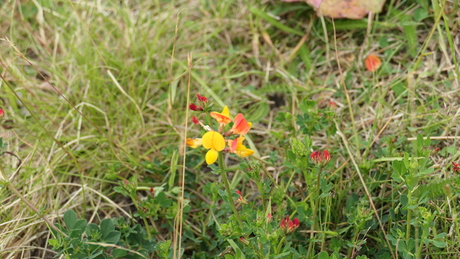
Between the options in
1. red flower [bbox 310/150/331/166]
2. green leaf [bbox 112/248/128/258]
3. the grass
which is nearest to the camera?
red flower [bbox 310/150/331/166]

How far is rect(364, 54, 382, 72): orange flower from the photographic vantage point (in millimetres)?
2494

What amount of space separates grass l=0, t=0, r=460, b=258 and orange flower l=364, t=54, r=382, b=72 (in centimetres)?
3

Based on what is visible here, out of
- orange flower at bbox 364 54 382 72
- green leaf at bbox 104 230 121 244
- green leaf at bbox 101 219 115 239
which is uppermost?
orange flower at bbox 364 54 382 72

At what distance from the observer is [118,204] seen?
2229 mm

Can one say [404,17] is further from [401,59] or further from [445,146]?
[445,146]

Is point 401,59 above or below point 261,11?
below

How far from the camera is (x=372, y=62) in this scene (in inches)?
99.1

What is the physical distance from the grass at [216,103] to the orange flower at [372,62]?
0.03m

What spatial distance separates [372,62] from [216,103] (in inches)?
33.5

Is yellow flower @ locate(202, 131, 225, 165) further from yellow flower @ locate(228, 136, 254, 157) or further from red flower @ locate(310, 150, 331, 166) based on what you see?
red flower @ locate(310, 150, 331, 166)

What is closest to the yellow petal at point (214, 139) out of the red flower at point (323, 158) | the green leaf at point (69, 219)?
the red flower at point (323, 158)

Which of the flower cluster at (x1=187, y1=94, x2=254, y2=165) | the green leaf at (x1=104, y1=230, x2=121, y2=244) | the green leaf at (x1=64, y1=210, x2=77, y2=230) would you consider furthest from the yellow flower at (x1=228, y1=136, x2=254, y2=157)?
the green leaf at (x1=64, y1=210, x2=77, y2=230)

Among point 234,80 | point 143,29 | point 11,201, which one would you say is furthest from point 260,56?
point 11,201

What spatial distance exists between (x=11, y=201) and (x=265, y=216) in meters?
1.20
